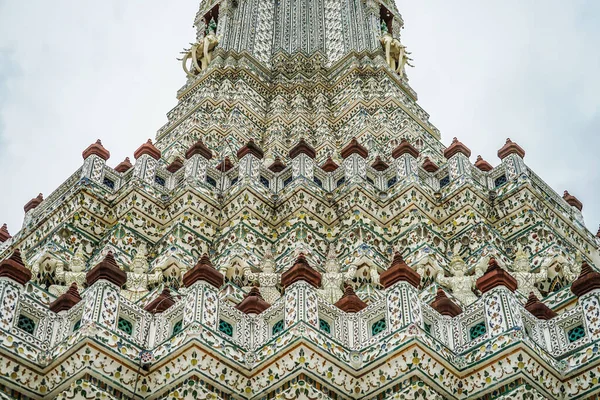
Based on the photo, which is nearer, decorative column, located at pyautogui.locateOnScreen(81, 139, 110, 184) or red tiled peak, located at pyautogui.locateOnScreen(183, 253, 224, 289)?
red tiled peak, located at pyautogui.locateOnScreen(183, 253, 224, 289)

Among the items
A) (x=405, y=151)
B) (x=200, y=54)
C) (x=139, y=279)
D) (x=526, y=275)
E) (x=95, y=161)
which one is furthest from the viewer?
(x=200, y=54)

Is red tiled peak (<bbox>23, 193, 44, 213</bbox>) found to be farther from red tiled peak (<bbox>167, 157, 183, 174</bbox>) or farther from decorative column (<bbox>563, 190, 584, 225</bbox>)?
decorative column (<bbox>563, 190, 584, 225</bbox>)

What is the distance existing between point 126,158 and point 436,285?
6.45m

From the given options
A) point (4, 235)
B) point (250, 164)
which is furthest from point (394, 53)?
point (4, 235)

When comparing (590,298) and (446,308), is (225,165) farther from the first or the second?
(590,298)

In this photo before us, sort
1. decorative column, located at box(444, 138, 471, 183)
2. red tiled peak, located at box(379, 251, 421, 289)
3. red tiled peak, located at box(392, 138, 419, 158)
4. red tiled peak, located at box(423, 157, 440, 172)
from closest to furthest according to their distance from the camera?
red tiled peak, located at box(379, 251, 421, 289) → decorative column, located at box(444, 138, 471, 183) → red tiled peak, located at box(392, 138, 419, 158) → red tiled peak, located at box(423, 157, 440, 172)

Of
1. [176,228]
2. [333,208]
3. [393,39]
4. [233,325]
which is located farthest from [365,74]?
[233,325]

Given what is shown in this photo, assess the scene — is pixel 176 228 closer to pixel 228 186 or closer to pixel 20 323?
pixel 228 186

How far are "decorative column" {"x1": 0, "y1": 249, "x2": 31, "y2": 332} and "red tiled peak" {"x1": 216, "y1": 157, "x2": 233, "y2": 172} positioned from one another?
6.28 meters

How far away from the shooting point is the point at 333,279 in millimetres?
13383

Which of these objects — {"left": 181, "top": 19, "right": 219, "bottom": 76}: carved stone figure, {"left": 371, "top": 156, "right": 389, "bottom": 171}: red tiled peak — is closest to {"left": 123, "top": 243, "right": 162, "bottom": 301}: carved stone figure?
{"left": 371, "top": 156, "right": 389, "bottom": 171}: red tiled peak

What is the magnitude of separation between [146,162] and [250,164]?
1.74m

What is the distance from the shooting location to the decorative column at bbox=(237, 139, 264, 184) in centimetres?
1571

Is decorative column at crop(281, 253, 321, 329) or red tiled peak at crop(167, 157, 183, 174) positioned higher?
red tiled peak at crop(167, 157, 183, 174)
